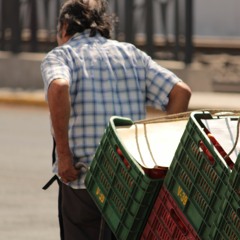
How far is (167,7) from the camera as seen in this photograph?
794 inches

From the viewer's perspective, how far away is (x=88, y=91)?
6.16 m

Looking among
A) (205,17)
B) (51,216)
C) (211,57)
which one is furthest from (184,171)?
(205,17)

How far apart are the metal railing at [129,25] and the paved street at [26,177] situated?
2.06 metres

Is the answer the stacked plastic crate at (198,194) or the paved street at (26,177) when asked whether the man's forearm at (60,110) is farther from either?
the paved street at (26,177)

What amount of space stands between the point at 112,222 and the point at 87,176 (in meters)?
0.33

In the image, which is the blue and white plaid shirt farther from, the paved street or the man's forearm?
the paved street

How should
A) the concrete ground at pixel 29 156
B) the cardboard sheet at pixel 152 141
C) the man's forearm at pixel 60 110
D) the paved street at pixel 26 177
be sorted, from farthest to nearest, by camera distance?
1. the concrete ground at pixel 29 156
2. the paved street at pixel 26 177
3. the man's forearm at pixel 60 110
4. the cardboard sheet at pixel 152 141

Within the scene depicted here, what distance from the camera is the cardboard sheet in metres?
5.59

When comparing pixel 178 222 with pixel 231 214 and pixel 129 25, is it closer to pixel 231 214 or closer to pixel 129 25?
pixel 231 214

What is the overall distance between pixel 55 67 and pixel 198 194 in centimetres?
129

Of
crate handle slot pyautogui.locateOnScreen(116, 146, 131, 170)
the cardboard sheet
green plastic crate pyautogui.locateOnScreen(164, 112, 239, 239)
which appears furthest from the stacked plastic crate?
the cardboard sheet

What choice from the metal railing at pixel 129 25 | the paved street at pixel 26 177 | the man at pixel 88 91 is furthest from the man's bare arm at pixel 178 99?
the metal railing at pixel 129 25

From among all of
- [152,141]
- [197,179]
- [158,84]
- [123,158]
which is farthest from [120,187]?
[158,84]

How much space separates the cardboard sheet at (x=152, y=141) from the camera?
559cm
